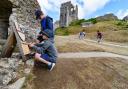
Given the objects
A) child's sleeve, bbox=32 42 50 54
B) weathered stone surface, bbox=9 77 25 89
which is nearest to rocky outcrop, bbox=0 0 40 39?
child's sleeve, bbox=32 42 50 54

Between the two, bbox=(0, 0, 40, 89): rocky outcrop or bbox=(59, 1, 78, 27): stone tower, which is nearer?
bbox=(0, 0, 40, 89): rocky outcrop

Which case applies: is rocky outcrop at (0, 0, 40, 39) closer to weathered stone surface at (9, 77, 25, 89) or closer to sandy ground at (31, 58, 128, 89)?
sandy ground at (31, 58, 128, 89)

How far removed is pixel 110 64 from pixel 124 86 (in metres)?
2.70

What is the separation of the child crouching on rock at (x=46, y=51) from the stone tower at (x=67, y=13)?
3093 inches

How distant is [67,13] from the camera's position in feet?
296

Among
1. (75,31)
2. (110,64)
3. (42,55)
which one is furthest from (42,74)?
(75,31)

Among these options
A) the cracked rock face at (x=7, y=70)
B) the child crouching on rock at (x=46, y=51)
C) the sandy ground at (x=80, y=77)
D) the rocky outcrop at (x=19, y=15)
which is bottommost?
the sandy ground at (x=80, y=77)

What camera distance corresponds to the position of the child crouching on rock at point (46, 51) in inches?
353

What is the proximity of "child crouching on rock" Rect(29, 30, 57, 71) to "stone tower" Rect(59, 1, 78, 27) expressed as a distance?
78.6 metres

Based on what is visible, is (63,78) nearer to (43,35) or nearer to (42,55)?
(42,55)

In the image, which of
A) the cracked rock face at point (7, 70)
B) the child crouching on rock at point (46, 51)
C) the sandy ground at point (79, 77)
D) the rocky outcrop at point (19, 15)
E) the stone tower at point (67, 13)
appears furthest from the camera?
the stone tower at point (67, 13)

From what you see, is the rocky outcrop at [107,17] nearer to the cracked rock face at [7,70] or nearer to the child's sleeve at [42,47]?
the child's sleeve at [42,47]

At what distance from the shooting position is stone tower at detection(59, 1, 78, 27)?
8962cm

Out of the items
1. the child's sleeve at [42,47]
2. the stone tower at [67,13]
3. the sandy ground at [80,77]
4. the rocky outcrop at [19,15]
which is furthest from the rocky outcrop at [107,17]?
the child's sleeve at [42,47]
